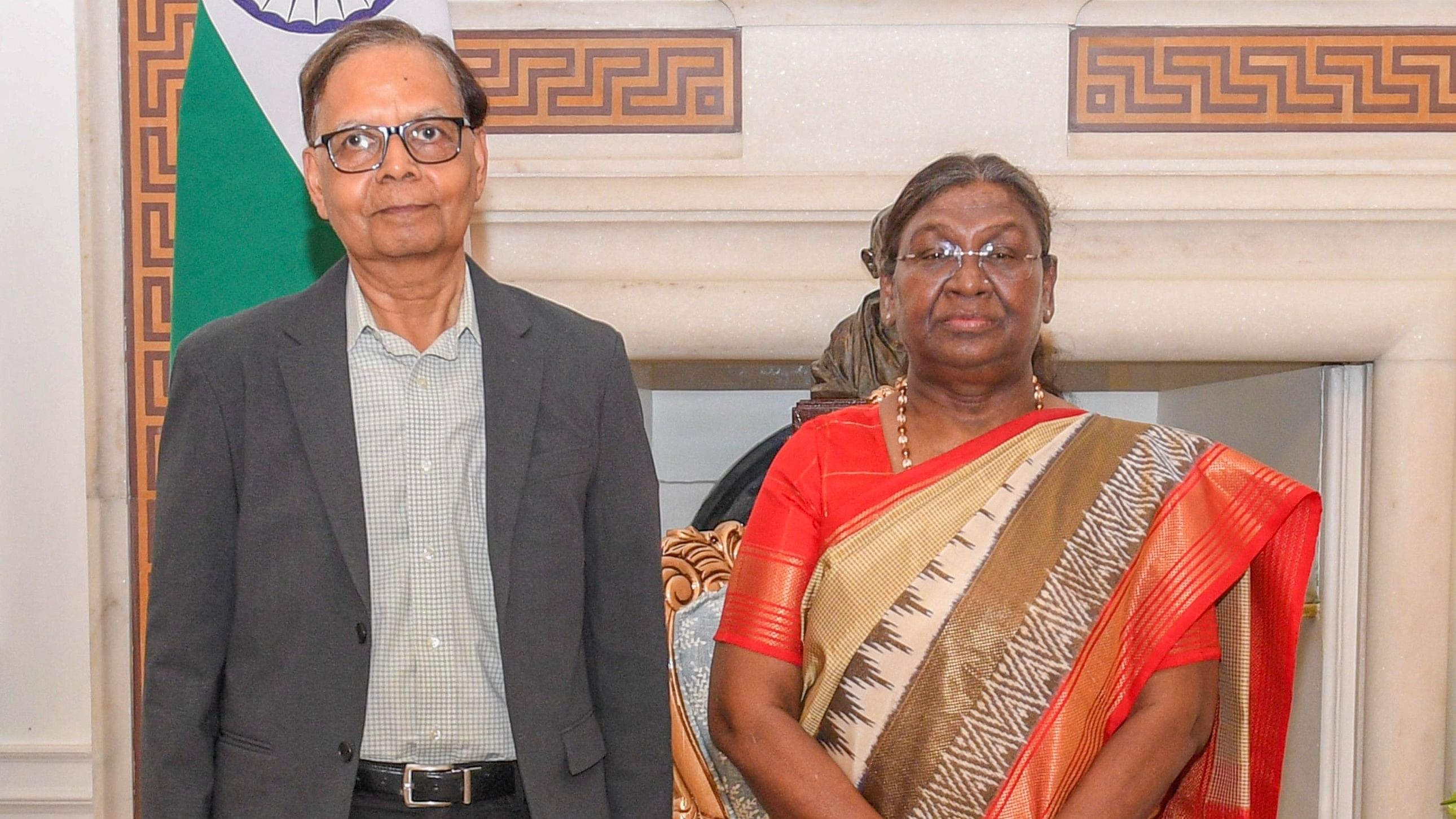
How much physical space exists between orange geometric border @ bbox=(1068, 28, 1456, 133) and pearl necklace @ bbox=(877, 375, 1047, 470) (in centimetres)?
111

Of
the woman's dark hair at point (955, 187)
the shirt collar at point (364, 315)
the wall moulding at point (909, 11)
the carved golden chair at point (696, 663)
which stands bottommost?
the carved golden chair at point (696, 663)

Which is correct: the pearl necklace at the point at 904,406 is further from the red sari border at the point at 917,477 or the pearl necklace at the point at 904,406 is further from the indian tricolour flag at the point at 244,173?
the indian tricolour flag at the point at 244,173

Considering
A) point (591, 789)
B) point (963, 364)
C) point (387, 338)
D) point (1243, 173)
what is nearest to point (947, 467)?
point (963, 364)

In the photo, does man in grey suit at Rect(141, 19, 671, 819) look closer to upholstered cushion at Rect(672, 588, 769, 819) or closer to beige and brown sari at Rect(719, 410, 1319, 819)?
beige and brown sari at Rect(719, 410, 1319, 819)

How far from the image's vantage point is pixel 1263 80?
9.12 ft

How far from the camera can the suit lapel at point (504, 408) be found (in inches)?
55.7

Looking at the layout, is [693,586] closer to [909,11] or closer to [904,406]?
[904,406]

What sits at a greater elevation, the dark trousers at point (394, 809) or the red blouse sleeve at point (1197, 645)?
the red blouse sleeve at point (1197, 645)

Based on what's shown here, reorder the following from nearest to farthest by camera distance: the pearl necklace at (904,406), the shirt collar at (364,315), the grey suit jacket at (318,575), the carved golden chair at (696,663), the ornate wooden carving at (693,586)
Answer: the grey suit jacket at (318,575)
the shirt collar at (364,315)
the pearl necklace at (904,406)
the carved golden chair at (696,663)
the ornate wooden carving at (693,586)

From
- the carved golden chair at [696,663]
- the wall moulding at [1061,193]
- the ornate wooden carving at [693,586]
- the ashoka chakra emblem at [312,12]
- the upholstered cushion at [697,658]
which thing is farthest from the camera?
the wall moulding at [1061,193]

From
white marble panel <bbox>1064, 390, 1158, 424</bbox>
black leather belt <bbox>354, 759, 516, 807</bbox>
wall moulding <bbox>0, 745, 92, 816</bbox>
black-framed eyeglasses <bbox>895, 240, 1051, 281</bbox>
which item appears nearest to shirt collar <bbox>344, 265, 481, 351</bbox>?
black leather belt <bbox>354, 759, 516, 807</bbox>

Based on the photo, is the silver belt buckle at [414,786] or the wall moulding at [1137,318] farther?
the wall moulding at [1137,318]

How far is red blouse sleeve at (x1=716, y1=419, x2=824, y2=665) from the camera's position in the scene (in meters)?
1.70

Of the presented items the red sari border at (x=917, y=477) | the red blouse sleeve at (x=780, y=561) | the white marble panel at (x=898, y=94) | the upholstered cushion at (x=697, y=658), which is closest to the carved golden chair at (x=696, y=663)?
the upholstered cushion at (x=697, y=658)
